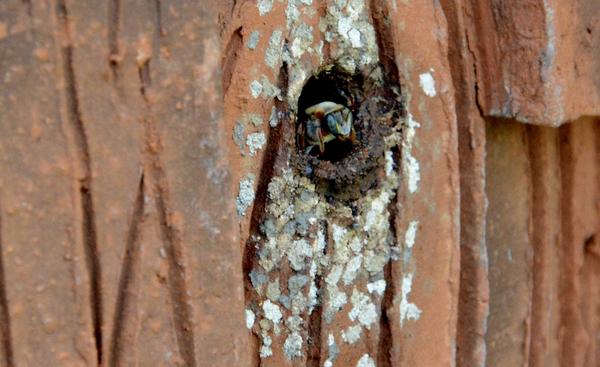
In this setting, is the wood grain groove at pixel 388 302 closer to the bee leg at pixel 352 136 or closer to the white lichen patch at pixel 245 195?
the bee leg at pixel 352 136

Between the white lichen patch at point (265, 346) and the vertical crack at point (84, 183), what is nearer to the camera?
the vertical crack at point (84, 183)

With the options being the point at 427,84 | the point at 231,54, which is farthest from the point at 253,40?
the point at 427,84

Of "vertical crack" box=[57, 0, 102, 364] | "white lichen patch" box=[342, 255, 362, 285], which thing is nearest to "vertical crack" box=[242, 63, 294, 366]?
"white lichen patch" box=[342, 255, 362, 285]

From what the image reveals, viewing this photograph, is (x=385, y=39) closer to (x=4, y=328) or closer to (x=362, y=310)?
(x=362, y=310)

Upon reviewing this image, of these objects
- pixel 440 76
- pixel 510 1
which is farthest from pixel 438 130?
pixel 510 1

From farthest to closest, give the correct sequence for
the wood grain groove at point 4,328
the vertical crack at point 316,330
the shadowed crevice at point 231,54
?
the vertical crack at point 316,330, the shadowed crevice at point 231,54, the wood grain groove at point 4,328

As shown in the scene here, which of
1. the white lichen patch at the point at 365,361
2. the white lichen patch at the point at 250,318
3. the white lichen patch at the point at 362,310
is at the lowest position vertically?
the white lichen patch at the point at 365,361

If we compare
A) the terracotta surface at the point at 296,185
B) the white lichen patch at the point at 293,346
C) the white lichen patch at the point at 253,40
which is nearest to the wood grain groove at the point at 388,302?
the terracotta surface at the point at 296,185
